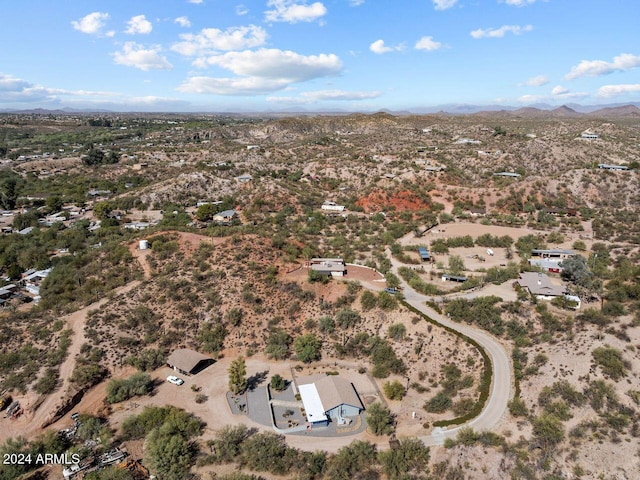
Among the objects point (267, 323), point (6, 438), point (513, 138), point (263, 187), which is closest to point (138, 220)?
point (263, 187)

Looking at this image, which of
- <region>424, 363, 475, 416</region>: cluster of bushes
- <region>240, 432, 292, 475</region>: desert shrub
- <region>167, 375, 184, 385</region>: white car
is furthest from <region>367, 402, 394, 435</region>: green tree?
<region>167, 375, 184, 385</region>: white car

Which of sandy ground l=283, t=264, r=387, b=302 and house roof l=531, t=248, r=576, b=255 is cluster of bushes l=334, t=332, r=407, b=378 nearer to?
sandy ground l=283, t=264, r=387, b=302

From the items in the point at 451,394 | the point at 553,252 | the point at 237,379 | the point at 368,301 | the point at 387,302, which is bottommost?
the point at 451,394

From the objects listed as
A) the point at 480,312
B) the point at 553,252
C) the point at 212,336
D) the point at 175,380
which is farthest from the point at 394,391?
the point at 553,252

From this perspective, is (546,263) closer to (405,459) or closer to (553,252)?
(553,252)

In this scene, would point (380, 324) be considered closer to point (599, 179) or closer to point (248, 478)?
point (248, 478)

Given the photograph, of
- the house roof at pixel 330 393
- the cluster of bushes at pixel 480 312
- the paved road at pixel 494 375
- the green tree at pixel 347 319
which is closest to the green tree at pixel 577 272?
the cluster of bushes at pixel 480 312

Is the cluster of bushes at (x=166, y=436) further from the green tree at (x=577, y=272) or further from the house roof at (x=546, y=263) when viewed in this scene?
the house roof at (x=546, y=263)
